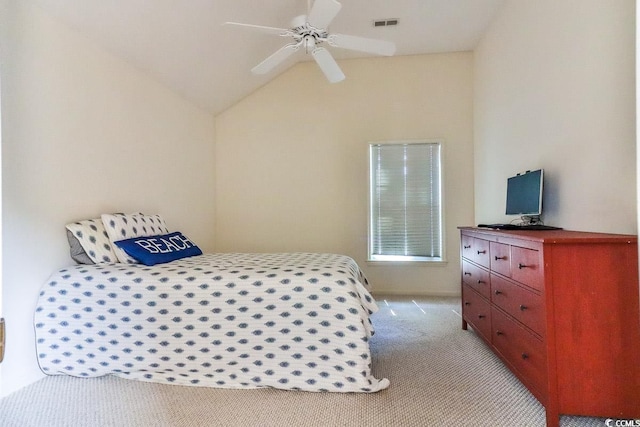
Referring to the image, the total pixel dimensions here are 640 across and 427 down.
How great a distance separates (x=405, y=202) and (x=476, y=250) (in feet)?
5.59

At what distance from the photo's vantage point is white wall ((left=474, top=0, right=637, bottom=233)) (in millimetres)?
1743

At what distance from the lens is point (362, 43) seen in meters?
2.45

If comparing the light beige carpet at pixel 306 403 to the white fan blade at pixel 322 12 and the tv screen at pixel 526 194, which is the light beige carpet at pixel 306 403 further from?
the white fan blade at pixel 322 12

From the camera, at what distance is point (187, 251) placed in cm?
267

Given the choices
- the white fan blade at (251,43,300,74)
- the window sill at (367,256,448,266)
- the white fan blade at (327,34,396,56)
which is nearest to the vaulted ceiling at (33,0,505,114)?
the white fan blade at (251,43,300,74)

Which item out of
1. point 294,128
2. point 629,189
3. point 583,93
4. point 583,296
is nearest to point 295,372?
point 583,296

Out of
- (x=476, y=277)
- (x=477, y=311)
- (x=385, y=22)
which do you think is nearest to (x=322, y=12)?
(x=385, y=22)

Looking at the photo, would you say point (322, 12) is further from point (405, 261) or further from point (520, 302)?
point (405, 261)

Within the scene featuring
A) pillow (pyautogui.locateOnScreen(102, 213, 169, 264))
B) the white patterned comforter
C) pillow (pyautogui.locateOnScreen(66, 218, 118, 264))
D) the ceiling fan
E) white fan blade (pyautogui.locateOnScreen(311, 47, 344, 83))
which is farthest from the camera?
white fan blade (pyautogui.locateOnScreen(311, 47, 344, 83))

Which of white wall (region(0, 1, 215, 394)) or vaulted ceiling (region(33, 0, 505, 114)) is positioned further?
vaulted ceiling (region(33, 0, 505, 114))

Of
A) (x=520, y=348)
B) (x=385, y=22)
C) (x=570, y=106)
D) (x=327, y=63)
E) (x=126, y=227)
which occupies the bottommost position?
(x=520, y=348)

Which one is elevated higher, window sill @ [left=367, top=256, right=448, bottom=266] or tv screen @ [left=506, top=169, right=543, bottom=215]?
tv screen @ [left=506, top=169, right=543, bottom=215]

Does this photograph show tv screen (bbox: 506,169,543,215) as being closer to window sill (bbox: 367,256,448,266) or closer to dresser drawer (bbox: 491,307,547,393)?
dresser drawer (bbox: 491,307,547,393)

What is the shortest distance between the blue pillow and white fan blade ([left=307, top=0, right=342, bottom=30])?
1.86 m
